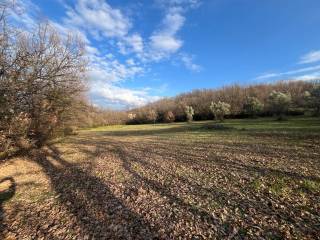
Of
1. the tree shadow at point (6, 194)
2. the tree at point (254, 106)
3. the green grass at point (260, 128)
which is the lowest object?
the green grass at point (260, 128)

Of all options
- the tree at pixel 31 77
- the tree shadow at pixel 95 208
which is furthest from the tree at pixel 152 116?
the tree shadow at pixel 95 208

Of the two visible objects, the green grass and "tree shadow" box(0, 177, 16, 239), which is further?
the green grass

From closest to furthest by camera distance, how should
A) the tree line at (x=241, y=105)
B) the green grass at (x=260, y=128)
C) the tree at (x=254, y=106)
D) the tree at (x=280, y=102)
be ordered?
the green grass at (x=260, y=128) < the tree at (x=280, y=102) < the tree line at (x=241, y=105) < the tree at (x=254, y=106)

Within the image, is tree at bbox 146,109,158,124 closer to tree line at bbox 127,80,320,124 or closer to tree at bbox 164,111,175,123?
tree line at bbox 127,80,320,124

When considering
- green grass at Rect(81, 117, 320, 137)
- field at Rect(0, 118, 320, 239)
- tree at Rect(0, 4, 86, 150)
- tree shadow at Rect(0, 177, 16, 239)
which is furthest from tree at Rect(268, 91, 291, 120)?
tree shadow at Rect(0, 177, 16, 239)

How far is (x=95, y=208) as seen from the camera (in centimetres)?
517

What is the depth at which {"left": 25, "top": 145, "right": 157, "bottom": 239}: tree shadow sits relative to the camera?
4105mm

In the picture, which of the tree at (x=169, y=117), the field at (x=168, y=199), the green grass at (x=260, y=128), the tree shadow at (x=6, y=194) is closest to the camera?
the field at (x=168, y=199)

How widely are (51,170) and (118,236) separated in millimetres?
6767

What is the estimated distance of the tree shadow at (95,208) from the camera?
411cm

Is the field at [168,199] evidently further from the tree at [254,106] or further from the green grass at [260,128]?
the tree at [254,106]

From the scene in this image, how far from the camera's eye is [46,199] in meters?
5.95

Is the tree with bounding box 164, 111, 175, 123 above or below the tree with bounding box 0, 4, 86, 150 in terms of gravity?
below

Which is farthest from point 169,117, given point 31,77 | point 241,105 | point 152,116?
point 31,77
